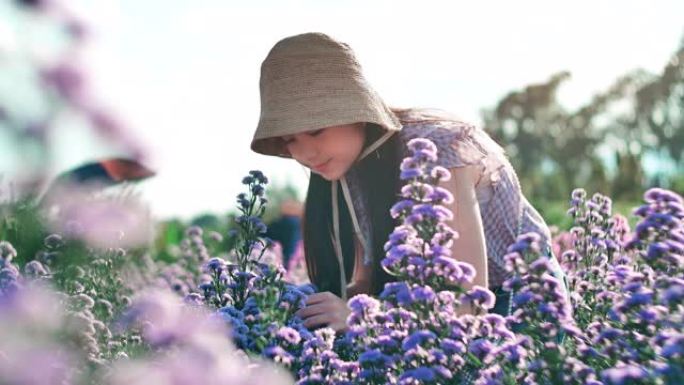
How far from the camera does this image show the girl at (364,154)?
129 inches

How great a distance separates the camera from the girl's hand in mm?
3146

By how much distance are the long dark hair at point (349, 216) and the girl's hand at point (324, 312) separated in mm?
405

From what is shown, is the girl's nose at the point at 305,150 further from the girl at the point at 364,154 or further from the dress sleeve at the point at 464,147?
the dress sleeve at the point at 464,147

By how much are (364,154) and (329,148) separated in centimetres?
16

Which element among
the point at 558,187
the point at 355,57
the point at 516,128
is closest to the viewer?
the point at 355,57

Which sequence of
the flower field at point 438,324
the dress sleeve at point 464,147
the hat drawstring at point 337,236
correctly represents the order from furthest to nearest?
the hat drawstring at point 337,236 → the dress sleeve at point 464,147 → the flower field at point 438,324

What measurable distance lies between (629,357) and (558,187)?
78.4 ft

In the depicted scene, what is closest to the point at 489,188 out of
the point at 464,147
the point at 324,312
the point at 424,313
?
the point at 464,147

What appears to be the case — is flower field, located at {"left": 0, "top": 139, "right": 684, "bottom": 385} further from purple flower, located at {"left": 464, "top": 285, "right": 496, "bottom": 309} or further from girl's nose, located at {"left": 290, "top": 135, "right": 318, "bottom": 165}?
girl's nose, located at {"left": 290, "top": 135, "right": 318, "bottom": 165}

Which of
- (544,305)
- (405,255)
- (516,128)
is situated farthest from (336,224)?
(516,128)

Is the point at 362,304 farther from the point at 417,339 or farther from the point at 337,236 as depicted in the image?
the point at 337,236

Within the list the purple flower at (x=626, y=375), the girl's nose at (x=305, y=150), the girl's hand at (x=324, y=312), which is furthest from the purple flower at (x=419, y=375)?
the girl's nose at (x=305, y=150)

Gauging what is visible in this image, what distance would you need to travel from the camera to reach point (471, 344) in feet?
8.38

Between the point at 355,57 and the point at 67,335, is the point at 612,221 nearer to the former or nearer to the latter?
the point at 355,57
